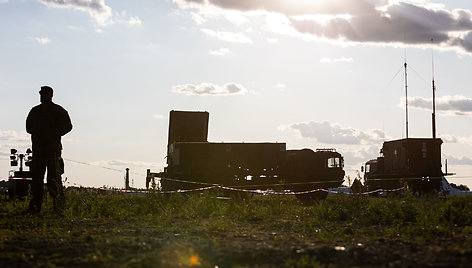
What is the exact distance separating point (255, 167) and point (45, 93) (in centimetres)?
1255

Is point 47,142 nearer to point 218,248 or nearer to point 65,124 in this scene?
point 65,124

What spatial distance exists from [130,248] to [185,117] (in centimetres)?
2216

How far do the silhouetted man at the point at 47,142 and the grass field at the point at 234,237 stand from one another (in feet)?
1.62

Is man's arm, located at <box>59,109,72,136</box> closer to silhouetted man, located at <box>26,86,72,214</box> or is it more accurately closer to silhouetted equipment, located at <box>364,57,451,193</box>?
silhouetted man, located at <box>26,86,72,214</box>

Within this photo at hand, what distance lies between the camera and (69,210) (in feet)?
43.0

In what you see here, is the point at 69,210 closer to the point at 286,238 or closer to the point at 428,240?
the point at 286,238

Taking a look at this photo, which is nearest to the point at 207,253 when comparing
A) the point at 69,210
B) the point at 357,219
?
the point at 357,219

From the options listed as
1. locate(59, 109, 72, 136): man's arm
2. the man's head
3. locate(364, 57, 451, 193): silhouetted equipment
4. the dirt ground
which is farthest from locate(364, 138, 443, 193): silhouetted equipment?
the dirt ground

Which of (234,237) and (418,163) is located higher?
(418,163)

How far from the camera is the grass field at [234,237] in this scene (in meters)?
6.51

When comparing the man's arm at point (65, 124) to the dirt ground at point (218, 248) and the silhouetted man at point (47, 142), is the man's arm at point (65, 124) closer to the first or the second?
the silhouetted man at point (47, 142)

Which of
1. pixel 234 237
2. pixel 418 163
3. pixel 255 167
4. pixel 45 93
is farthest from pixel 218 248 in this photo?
pixel 418 163

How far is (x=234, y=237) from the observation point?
877 cm

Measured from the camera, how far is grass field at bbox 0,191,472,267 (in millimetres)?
6512
